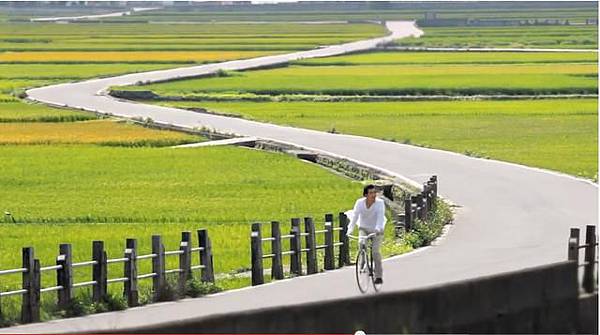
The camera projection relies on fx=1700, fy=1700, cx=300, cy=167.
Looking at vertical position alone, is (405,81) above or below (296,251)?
above

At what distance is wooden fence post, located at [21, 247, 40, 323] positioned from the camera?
826 inches

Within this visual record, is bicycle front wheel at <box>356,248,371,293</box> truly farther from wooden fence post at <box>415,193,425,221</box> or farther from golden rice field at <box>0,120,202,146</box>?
golden rice field at <box>0,120,202,146</box>

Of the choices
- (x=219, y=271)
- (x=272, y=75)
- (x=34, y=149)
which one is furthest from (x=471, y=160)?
(x=272, y=75)

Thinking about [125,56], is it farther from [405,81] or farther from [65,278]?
[65,278]

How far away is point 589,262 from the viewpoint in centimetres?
2109

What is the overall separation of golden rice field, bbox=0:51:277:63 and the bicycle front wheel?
10310cm

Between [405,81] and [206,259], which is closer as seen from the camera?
[206,259]

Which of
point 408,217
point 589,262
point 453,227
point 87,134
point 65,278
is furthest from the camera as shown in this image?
point 87,134

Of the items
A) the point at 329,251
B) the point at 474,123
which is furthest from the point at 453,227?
the point at 474,123

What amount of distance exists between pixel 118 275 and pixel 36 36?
154 m

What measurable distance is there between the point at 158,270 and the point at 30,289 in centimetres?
249

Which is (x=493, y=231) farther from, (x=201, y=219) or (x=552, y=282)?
(x=552, y=282)

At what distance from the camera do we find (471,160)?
49719mm

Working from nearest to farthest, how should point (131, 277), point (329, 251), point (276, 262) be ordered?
point (131, 277) → point (276, 262) → point (329, 251)
